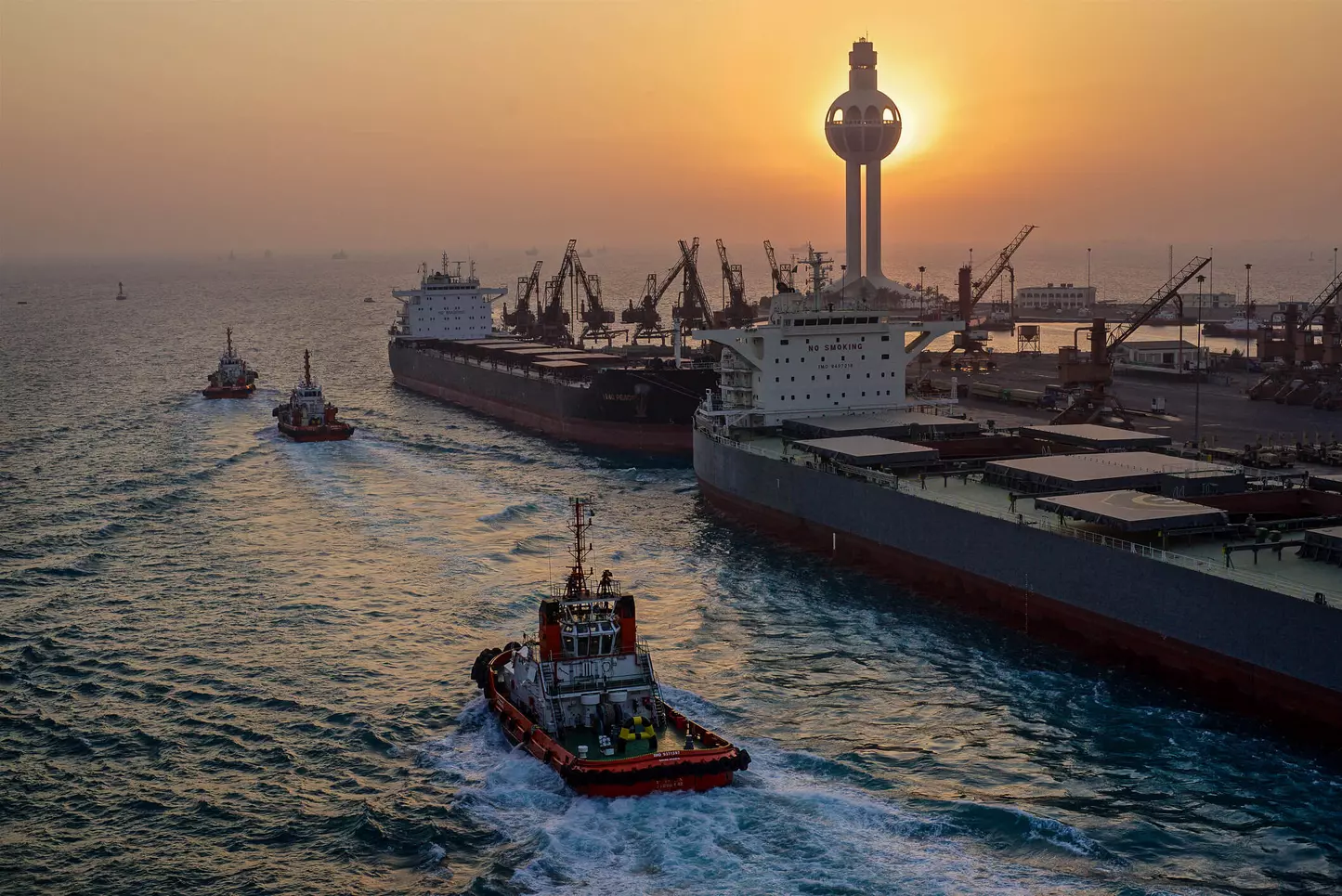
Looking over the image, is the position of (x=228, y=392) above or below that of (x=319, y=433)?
above

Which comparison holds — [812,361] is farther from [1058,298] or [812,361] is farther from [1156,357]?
[1058,298]

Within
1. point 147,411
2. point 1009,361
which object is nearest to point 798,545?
point 147,411

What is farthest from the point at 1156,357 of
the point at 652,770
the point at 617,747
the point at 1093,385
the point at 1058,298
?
the point at 1058,298

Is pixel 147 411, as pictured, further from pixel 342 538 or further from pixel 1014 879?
pixel 1014 879

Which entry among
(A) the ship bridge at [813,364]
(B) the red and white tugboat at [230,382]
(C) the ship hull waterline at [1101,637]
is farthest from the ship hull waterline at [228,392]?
(C) the ship hull waterline at [1101,637]

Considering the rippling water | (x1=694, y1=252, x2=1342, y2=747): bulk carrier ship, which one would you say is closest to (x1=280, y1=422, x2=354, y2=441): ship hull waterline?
the rippling water

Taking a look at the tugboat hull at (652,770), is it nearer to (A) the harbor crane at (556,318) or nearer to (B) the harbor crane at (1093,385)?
(B) the harbor crane at (1093,385)

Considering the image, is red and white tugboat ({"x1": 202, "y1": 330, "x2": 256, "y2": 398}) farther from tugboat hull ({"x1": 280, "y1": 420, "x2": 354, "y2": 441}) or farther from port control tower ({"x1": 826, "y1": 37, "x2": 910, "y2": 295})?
port control tower ({"x1": 826, "y1": 37, "x2": 910, "y2": 295})
